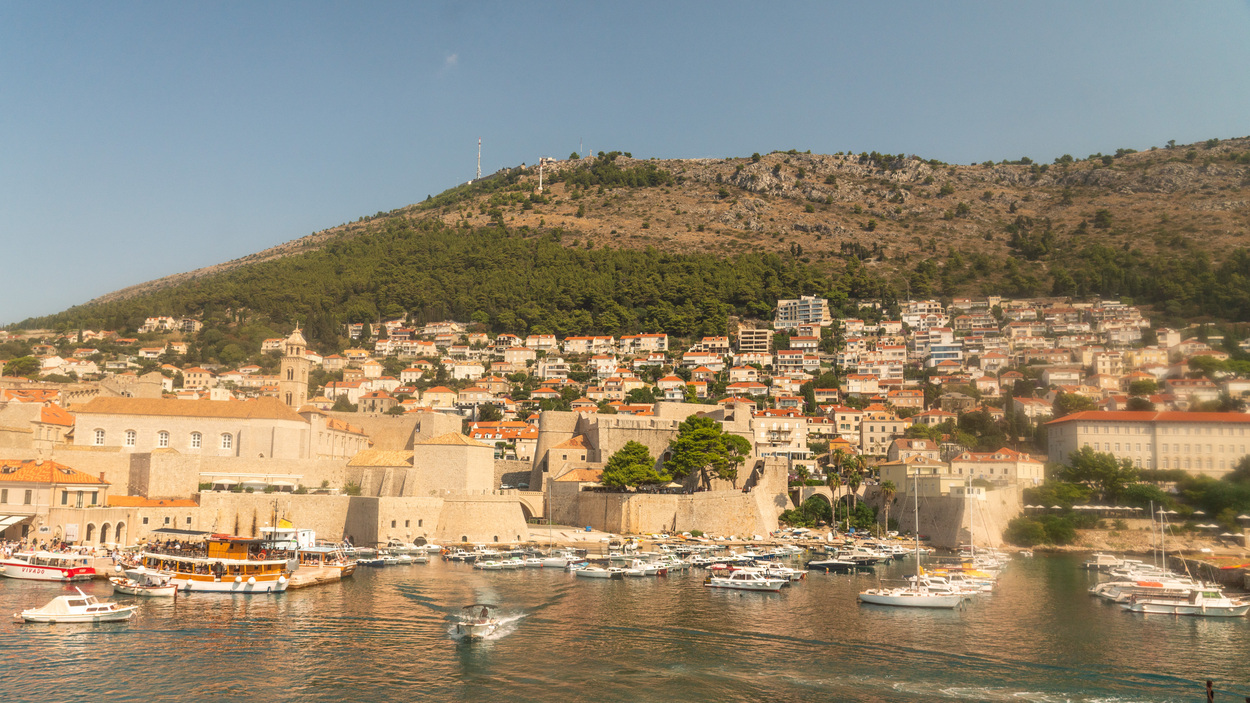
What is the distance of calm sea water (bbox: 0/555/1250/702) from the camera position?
50.5ft

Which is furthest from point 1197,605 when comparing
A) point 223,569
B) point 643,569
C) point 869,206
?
point 869,206

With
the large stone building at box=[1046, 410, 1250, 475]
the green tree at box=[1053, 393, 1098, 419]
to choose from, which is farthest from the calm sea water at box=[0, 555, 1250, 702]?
the green tree at box=[1053, 393, 1098, 419]

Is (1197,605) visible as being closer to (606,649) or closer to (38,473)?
(606,649)

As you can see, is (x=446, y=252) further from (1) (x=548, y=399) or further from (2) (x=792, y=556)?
(2) (x=792, y=556)

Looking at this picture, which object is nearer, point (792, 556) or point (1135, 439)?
point (792, 556)

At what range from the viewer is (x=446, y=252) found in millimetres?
106562

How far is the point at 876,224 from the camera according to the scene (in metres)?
119

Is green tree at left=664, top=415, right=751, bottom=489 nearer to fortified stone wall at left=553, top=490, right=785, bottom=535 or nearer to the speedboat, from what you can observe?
fortified stone wall at left=553, top=490, right=785, bottom=535

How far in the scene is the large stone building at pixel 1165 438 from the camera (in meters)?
42.1

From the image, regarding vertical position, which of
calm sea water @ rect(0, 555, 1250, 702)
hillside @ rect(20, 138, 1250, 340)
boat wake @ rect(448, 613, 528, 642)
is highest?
hillside @ rect(20, 138, 1250, 340)

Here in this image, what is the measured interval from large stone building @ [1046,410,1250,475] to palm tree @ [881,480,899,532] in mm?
9937

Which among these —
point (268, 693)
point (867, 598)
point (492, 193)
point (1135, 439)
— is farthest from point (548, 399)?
point (492, 193)

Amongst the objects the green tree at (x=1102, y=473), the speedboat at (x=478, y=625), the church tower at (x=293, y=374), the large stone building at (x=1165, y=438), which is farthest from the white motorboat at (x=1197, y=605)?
the church tower at (x=293, y=374)

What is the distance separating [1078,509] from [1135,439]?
21.8 feet
